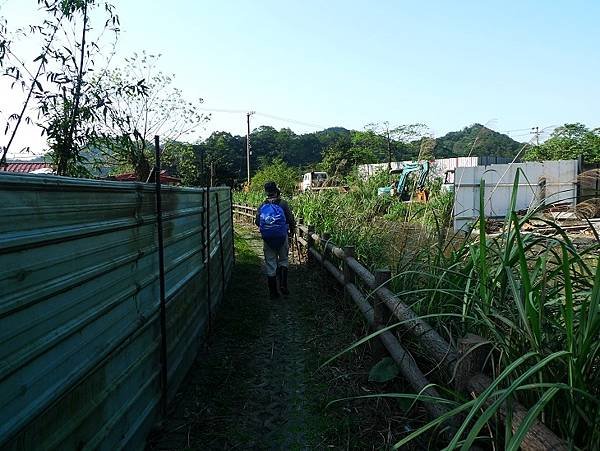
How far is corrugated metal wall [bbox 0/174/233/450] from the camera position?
1459 millimetres

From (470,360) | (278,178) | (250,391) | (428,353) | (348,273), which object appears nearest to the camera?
(470,360)

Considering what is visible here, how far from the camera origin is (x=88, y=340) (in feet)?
6.46

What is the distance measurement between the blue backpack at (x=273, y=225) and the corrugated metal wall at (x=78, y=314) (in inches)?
132

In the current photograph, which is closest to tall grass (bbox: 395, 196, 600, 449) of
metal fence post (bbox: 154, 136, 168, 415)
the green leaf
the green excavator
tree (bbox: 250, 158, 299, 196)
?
the green leaf

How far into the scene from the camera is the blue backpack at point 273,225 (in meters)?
6.63

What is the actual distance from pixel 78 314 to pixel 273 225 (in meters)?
4.80

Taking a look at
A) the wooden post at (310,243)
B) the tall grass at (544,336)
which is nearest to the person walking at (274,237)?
the wooden post at (310,243)

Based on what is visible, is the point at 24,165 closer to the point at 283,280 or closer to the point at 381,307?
the point at 283,280

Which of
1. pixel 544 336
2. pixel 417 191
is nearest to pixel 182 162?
pixel 417 191

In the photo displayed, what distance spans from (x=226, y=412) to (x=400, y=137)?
55.2 m

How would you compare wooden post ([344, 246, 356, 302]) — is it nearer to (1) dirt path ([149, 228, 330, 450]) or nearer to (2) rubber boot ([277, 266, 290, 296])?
(1) dirt path ([149, 228, 330, 450])

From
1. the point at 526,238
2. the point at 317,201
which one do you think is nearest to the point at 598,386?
the point at 526,238

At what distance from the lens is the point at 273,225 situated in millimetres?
6641

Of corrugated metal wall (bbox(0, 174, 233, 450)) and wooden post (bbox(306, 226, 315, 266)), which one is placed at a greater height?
corrugated metal wall (bbox(0, 174, 233, 450))
